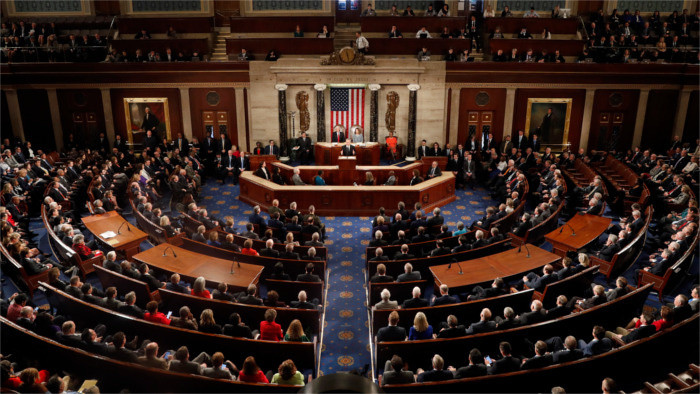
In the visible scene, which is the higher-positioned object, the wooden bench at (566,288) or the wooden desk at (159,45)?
the wooden desk at (159,45)

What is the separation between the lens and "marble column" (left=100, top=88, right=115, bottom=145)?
17984 millimetres

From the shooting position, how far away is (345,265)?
34.5ft

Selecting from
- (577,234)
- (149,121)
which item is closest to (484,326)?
(577,234)

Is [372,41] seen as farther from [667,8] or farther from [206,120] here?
[667,8]

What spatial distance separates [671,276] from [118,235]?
32.1 feet

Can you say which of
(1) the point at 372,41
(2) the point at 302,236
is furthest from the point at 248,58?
(2) the point at 302,236

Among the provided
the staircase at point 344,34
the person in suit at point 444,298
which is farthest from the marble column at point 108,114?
the person in suit at point 444,298

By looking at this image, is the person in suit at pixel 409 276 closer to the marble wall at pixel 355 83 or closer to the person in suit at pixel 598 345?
the person in suit at pixel 598 345

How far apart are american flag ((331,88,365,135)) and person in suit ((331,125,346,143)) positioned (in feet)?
1.43

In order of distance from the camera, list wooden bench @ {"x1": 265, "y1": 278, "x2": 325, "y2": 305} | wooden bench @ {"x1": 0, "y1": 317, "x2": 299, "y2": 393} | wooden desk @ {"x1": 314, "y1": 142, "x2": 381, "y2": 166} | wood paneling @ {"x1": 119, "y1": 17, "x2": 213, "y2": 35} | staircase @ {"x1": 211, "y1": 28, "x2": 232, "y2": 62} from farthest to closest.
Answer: wood paneling @ {"x1": 119, "y1": 17, "x2": 213, "y2": 35}, staircase @ {"x1": 211, "y1": 28, "x2": 232, "y2": 62}, wooden desk @ {"x1": 314, "y1": 142, "x2": 381, "y2": 166}, wooden bench @ {"x1": 265, "y1": 278, "x2": 325, "y2": 305}, wooden bench @ {"x1": 0, "y1": 317, "x2": 299, "y2": 393}

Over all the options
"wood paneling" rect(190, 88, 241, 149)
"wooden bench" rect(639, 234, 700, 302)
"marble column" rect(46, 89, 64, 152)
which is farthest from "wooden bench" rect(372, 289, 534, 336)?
"marble column" rect(46, 89, 64, 152)

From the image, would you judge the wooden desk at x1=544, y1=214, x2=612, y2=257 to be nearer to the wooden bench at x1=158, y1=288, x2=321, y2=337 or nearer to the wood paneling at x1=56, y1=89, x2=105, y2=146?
the wooden bench at x1=158, y1=288, x2=321, y2=337

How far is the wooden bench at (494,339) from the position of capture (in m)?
6.48

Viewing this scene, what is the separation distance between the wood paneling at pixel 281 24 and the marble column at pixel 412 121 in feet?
13.0
